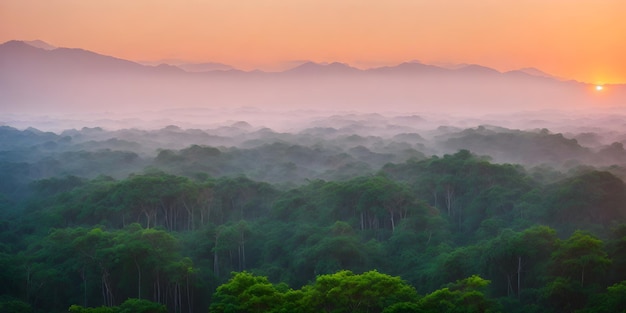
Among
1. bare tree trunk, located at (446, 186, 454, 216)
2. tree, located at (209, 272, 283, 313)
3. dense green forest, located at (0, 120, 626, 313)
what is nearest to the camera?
tree, located at (209, 272, 283, 313)

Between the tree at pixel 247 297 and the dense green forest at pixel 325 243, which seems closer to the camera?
the tree at pixel 247 297

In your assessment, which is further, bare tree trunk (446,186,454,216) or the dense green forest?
bare tree trunk (446,186,454,216)

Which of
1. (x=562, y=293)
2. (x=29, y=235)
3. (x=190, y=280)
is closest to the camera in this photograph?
(x=562, y=293)

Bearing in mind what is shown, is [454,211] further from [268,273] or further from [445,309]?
[445,309]

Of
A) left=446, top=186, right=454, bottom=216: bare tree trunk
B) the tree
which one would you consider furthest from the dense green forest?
left=446, top=186, right=454, bottom=216: bare tree trunk

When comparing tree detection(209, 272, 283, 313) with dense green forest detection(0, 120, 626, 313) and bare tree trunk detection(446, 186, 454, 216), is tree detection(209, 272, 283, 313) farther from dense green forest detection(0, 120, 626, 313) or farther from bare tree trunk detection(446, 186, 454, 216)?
bare tree trunk detection(446, 186, 454, 216)

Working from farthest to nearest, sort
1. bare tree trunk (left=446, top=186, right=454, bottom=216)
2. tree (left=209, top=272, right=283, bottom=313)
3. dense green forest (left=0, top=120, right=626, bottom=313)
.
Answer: bare tree trunk (left=446, top=186, right=454, bottom=216)
dense green forest (left=0, top=120, right=626, bottom=313)
tree (left=209, top=272, right=283, bottom=313)

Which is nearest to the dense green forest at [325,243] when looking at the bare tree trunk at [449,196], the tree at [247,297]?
the tree at [247,297]

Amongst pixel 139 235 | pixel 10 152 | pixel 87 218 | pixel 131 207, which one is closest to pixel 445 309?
pixel 139 235

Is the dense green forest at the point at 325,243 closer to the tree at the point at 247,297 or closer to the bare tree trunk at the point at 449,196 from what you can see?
the tree at the point at 247,297
